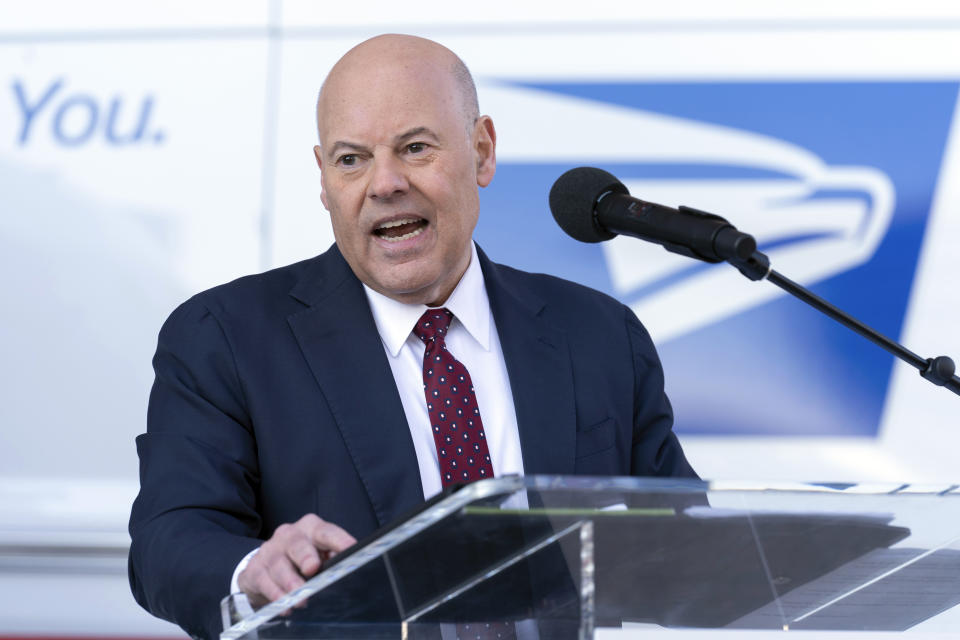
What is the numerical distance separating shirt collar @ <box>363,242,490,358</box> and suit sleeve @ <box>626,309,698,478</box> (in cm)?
25

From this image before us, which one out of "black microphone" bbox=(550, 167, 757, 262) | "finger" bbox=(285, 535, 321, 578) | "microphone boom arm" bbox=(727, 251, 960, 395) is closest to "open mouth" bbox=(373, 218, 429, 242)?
"black microphone" bbox=(550, 167, 757, 262)

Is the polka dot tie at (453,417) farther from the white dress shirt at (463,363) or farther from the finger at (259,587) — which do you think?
the finger at (259,587)

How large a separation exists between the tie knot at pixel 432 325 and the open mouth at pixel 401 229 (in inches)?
4.8

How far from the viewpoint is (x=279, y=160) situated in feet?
10.00

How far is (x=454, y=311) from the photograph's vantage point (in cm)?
182

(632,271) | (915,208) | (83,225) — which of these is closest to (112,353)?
(83,225)

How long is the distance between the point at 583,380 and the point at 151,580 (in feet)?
2.37

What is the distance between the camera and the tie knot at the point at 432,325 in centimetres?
178

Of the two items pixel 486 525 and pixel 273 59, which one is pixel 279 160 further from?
pixel 486 525

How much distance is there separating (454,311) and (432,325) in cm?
5

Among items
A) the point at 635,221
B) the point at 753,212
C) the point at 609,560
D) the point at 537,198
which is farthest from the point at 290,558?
the point at 753,212

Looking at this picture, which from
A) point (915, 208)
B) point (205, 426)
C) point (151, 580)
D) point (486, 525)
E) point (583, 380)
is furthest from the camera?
point (915, 208)

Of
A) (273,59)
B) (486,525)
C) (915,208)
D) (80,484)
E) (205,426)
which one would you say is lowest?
(486,525)

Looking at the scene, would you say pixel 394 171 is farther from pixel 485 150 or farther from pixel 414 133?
pixel 485 150
